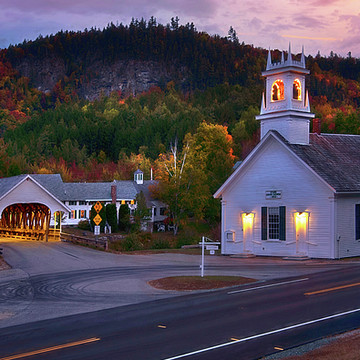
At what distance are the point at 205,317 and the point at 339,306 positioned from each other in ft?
13.4

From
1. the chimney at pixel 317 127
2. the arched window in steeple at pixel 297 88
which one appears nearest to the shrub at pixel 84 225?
the chimney at pixel 317 127

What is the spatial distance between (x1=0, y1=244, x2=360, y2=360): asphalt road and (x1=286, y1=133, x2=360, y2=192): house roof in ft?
16.8

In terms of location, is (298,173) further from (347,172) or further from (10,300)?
(10,300)

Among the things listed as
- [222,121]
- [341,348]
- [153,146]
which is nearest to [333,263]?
[341,348]

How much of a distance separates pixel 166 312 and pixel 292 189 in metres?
18.1

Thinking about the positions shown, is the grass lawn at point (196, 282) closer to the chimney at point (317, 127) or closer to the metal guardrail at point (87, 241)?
the chimney at point (317, 127)

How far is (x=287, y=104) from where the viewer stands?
118ft

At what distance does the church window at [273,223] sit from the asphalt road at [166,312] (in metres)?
4.31

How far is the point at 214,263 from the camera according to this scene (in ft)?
107

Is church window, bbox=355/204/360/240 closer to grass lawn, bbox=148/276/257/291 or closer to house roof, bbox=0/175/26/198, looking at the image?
grass lawn, bbox=148/276/257/291

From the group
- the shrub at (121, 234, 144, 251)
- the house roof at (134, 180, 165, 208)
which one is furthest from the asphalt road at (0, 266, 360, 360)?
the house roof at (134, 180, 165, 208)

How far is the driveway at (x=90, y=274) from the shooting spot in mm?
20342

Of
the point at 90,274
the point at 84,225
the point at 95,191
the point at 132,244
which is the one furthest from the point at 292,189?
the point at 95,191

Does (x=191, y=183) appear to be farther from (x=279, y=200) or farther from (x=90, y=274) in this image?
(x=90, y=274)
